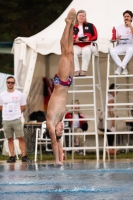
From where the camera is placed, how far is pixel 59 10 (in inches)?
1209

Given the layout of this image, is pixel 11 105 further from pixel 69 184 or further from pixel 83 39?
pixel 69 184

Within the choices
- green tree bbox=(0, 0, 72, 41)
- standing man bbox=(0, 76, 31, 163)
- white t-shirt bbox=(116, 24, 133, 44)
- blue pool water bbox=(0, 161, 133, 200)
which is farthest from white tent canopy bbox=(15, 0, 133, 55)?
green tree bbox=(0, 0, 72, 41)

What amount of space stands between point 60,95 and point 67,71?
44 centimetres

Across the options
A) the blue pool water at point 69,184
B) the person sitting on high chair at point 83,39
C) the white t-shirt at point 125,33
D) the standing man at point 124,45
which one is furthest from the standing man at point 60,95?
the white t-shirt at point 125,33

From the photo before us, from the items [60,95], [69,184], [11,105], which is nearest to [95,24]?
[11,105]

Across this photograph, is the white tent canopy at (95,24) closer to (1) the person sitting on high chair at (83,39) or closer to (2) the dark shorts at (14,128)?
(1) the person sitting on high chair at (83,39)

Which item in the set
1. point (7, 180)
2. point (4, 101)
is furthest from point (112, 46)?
point (7, 180)

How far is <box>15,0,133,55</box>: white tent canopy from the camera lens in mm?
16906

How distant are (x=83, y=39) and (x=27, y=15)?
16.8m

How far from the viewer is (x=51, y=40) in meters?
17.0

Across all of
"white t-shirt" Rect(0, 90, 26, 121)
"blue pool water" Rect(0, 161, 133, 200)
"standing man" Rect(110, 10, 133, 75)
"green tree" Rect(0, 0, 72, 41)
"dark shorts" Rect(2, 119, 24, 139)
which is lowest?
"blue pool water" Rect(0, 161, 133, 200)

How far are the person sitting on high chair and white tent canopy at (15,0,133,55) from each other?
3.48ft

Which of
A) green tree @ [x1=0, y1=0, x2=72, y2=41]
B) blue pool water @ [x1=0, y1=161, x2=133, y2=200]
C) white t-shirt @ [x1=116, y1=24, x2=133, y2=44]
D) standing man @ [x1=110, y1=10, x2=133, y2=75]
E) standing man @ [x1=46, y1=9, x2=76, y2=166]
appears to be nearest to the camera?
blue pool water @ [x1=0, y1=161, x2=133, y2=200]

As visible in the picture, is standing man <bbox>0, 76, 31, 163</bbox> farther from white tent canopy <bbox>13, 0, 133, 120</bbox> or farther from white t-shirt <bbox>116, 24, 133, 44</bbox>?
white t-shirt <bbox>116, 24, 133, 44</bbox>
